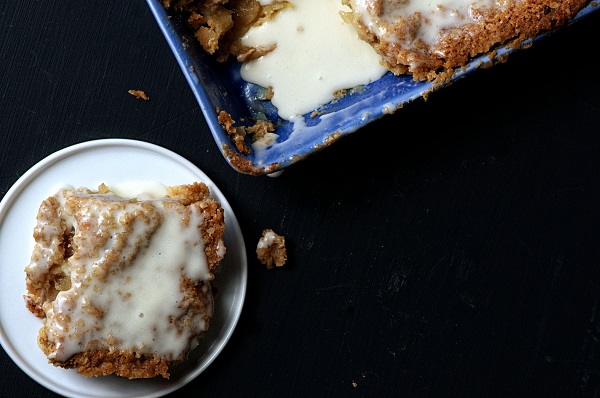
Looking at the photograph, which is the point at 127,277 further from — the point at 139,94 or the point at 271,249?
the point at 139,94

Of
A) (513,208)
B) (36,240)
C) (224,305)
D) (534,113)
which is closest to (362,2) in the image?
(534,113)

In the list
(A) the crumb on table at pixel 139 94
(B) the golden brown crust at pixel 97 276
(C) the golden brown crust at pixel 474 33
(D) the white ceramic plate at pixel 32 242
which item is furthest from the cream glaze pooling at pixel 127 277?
(C) the golden brown crust at pixel 474 33

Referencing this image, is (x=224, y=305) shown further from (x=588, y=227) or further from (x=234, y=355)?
(x=588, y=227)

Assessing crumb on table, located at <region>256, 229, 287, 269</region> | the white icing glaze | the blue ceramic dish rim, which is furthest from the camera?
crumb on table, located at <region>256, 229, 287, 269</region>

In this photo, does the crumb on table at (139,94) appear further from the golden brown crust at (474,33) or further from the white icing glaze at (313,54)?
the golden brown crust at (474,33)

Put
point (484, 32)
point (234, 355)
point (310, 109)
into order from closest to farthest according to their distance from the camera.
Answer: point (484, 32)
point (310, 109)
point (234, 355)

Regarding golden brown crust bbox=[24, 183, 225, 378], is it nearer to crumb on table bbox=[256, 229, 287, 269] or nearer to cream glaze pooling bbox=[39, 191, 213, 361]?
cream glaze pooling bbox=[39, 191, 213, 361]

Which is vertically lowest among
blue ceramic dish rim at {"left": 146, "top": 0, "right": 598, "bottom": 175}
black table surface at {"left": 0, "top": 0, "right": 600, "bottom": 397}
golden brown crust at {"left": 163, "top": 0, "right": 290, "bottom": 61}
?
black table surface at {"left": 0, "top": 0, "right": 600, "bottom": 397}

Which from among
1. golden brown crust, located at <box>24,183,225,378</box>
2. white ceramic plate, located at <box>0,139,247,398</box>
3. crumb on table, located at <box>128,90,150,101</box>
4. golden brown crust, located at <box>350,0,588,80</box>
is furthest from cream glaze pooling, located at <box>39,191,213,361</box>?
golden brown crust, located at <box>350,0,588,80</box>
